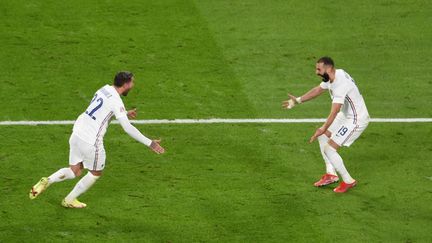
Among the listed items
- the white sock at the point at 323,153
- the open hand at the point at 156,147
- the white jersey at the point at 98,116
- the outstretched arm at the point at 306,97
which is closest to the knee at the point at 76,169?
the white jersey at the point at 98,116

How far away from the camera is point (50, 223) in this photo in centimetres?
1717

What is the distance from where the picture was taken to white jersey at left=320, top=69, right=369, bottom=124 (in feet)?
59.7

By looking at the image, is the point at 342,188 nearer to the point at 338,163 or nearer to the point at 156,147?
the point at 338,163

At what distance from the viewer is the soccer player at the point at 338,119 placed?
59.6ft

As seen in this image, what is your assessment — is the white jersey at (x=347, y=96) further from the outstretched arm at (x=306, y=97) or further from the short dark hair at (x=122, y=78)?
the short dark hair at (x=122, y=78)

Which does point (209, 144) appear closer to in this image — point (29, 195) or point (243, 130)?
point (243, 130)

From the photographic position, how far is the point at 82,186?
17453mm

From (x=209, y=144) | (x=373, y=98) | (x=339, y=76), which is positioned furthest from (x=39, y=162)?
(x=373, y=98)

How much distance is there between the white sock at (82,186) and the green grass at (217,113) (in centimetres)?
29

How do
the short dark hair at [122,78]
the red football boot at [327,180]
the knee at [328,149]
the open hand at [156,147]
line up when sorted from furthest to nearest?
the red football boot at [327,180], the knee at [328,149], the short dark hair at [122,78], the open hand at [156,147]

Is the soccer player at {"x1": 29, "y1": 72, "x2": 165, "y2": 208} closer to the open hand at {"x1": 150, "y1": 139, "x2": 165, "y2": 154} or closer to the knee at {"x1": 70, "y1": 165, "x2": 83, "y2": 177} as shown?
the knee at {"x1": 70, "y1": 165, "x2": 83, "y2": 177}

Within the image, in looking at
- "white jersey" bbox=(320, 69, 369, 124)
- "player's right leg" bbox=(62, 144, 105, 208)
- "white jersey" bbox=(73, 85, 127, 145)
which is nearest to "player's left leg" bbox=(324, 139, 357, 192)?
"white jersey" bbox=(320, 69, 369, 124)

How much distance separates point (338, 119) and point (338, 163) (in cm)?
86

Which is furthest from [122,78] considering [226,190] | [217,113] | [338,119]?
[217,113]
